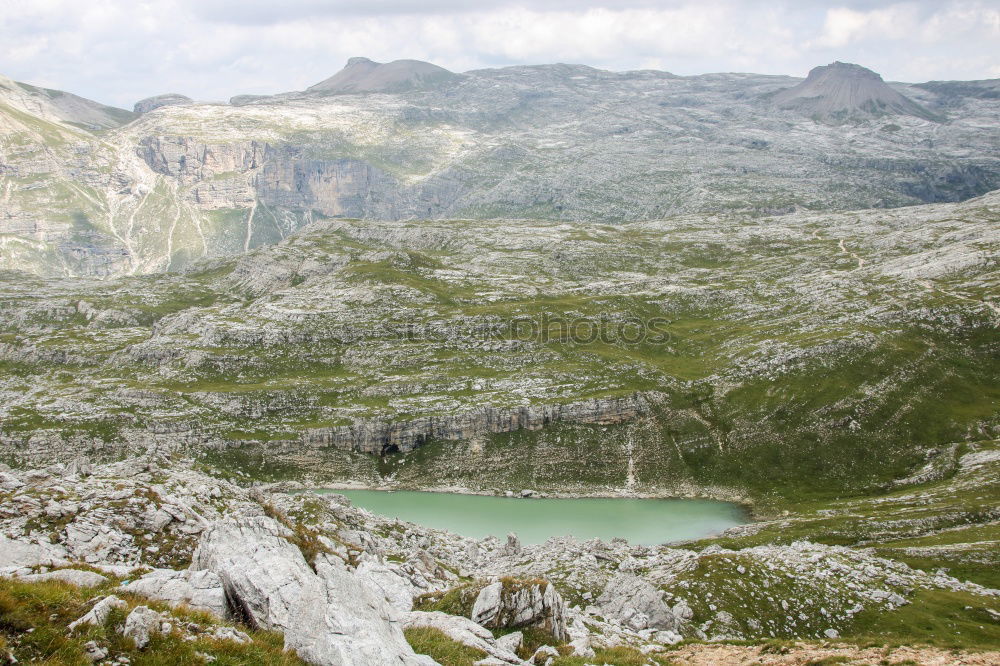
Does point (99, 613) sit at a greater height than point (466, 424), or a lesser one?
greater

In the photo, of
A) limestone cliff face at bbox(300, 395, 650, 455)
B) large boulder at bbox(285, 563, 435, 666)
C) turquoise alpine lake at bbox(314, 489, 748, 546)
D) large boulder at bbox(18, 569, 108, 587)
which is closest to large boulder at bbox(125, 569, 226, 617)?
large boulder at bbox(18, 569, 108, 587)

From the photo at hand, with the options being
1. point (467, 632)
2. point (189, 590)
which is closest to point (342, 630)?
point (189, 590)

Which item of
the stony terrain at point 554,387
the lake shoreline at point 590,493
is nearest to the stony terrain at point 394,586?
the lake shoreline at point 590,493

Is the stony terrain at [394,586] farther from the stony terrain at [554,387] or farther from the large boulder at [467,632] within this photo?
the stony terrain at [554,387]

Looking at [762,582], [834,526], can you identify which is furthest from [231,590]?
→ [834,526]

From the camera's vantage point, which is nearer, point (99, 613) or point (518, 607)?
point (99, 613)

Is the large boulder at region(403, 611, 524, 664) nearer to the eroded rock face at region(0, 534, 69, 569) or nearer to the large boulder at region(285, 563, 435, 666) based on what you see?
the large boulder at region(285, 563, 435, 666)

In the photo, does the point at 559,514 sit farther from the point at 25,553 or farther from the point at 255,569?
the point at 25,553
